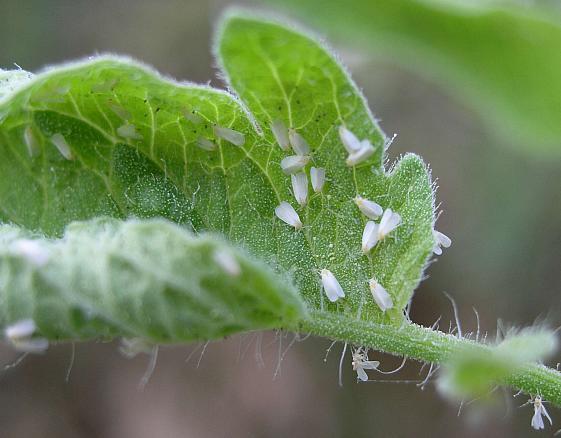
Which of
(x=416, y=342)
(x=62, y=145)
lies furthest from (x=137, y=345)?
(x=416, y=342)

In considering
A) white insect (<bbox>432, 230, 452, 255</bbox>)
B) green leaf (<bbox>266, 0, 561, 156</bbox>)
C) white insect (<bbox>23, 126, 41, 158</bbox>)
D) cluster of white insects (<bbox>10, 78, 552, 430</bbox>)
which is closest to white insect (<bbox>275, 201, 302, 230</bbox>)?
cluster of white insects (<bbox>10, 78, 552, 430</bbox>)

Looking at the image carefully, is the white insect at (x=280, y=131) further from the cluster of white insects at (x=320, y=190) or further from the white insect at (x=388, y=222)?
the white insect at (x=388, y=222)

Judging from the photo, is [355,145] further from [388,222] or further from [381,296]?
[381,296]

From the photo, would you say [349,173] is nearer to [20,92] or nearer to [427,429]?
[20,92]

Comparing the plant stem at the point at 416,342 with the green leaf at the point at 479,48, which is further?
the green leaf at the point at 479,48

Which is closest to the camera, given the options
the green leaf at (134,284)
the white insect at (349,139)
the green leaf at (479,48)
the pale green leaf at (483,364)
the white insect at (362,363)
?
the pale green leaf at (483,364)

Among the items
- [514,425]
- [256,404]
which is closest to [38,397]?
[256,404]

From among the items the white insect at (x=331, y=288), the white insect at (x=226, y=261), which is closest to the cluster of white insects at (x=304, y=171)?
the white insect at (x=331, y=288)
